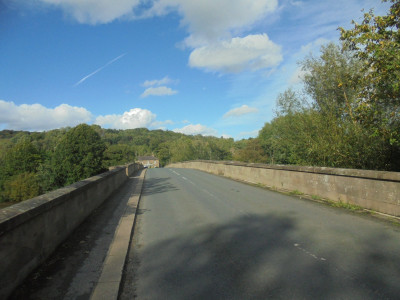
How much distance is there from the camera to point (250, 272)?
3.96m

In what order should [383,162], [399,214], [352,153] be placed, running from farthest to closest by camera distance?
1. [352,153]
2. [383,162]
3. [399,214]

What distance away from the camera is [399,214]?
6684 mm

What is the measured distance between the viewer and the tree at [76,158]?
54.4 metres

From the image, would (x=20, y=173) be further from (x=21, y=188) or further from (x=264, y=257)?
(x=264, y=257)

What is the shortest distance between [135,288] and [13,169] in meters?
78.4

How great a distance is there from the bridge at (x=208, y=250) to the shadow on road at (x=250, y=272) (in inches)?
0.5

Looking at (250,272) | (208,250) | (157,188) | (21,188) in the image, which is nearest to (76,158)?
(21,188)

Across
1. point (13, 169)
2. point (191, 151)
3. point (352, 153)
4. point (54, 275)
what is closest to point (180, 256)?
point (54, 275)

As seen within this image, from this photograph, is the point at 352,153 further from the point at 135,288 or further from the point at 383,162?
the point at 135,288

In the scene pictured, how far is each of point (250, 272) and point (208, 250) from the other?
1147mm

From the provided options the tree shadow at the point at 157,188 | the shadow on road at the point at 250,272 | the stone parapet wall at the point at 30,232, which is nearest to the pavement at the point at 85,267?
the stone parapet wall at the point at 30,232

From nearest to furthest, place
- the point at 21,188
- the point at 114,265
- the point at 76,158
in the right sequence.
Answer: the point at 114,265 < the point at 76,158 < the point at 21,188

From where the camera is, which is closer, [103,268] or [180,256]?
[103,268]

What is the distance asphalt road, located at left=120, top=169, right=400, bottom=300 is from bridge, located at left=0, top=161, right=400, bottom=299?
0.06 ft
